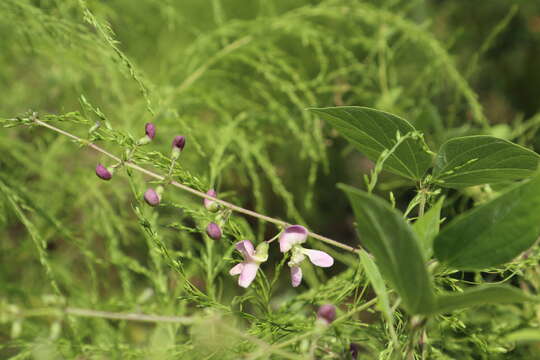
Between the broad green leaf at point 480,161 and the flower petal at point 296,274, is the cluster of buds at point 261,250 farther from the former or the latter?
the broad green leaf at point 480,161

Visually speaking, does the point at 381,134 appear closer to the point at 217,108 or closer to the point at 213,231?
the point at 213,231

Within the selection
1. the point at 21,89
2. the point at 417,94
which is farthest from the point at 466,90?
the point at 21,89

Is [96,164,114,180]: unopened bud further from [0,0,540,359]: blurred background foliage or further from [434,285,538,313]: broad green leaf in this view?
[434,285,538,313]: broad green leaf

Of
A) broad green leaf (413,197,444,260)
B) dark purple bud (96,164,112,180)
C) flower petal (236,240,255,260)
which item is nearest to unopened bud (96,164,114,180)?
dark purple bud (96,164,112,180)

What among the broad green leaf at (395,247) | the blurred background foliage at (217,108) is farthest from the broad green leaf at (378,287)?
the blurred background foliage at (217,108)

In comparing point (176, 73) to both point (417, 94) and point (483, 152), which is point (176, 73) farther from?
point (483, 152)

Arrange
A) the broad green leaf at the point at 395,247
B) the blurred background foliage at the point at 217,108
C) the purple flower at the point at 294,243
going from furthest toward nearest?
1. the blurred background foliage at the point at 217,108
2. the purple flower at the point at 294,243
3. the broad green leaf at the point at 395,247
